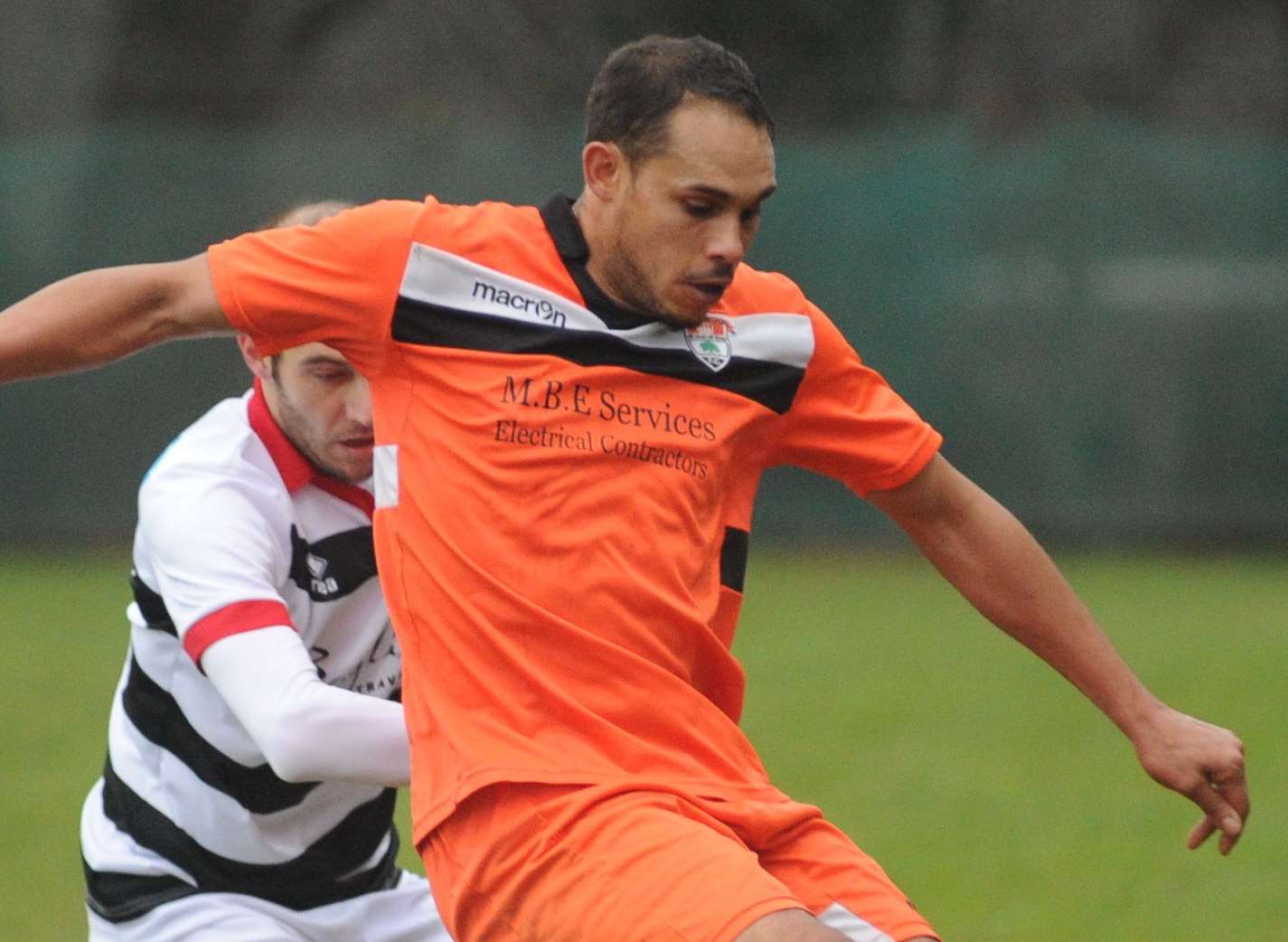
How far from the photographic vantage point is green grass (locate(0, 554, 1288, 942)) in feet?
22.4

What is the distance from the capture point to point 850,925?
331 centimetres

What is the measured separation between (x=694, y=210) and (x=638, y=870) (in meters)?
1.01

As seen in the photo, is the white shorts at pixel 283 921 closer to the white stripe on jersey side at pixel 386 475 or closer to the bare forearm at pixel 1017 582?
the white stripe on jersey side at pixel 386 475

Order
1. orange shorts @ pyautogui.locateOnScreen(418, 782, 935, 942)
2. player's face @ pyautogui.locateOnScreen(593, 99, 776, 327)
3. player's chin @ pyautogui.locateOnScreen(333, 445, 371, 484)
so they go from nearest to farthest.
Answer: orange shorts @ pyautogui.locateOnScreen(418, 782, 935, 942) → player's face @ pyautogui.locateOnScreen(593, 99, 776, 327) → player's chin @ pyautogui.locateOnScreen(333, 445, 371, 484)

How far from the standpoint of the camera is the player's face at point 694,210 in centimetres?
337

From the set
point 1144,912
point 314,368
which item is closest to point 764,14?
point 1144,912

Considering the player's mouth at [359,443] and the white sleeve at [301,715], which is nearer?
the white sleeve at [301,715]

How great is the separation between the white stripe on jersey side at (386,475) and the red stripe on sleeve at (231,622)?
0.30 meters

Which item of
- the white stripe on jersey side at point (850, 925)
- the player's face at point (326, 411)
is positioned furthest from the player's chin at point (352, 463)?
the white stripe on jersey side at point (850, 925)

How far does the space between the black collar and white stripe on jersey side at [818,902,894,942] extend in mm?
952

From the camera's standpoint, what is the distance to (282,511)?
383 centimetres

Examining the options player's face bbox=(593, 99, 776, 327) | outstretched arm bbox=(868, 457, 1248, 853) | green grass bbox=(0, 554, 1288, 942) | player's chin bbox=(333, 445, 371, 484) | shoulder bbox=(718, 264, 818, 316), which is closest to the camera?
player's face bbox=(593, 99, 776, 327)

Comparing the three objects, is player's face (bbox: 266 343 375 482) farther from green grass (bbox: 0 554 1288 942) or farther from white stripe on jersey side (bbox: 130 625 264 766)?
green grass (bbox: 0 554 1288 942)

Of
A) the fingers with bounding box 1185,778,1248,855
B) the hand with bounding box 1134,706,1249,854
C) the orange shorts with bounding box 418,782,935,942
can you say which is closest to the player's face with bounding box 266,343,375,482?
the orange shorts with bounding box 418,782,935,942
